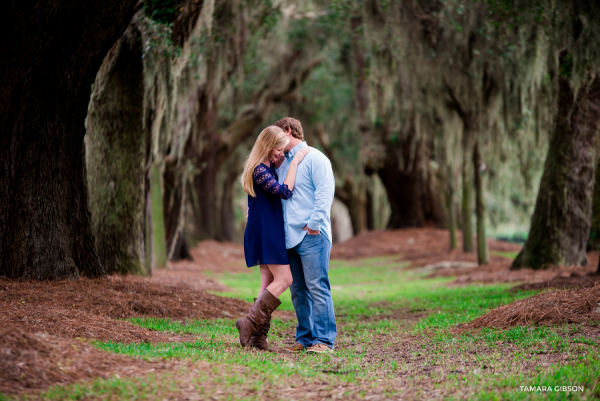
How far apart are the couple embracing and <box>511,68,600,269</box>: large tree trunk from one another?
6022 mm

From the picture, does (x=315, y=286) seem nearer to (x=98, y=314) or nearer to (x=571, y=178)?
(x=98, y=314)

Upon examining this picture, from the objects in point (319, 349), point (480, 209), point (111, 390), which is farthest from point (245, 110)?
point (111, 390)

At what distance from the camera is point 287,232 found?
4.57 meters

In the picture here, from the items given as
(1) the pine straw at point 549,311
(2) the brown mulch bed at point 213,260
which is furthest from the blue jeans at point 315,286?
(2) the brown mulch bed at point 213,260

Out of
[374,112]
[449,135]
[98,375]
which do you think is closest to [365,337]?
[98,375]

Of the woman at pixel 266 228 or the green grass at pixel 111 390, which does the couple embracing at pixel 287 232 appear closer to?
the woman at pixel 266 228

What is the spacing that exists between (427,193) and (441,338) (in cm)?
1533

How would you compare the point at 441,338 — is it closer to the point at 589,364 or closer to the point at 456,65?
the point at 589,364

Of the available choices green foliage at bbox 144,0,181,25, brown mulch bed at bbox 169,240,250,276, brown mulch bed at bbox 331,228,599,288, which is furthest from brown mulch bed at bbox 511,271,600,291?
brown mulch bed at bbox 169,240,250,276

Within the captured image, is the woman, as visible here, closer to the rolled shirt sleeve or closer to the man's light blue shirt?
the man's light blue shirt

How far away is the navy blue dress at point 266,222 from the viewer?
177 inches

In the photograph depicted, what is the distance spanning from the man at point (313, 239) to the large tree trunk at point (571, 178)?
6.00 metres

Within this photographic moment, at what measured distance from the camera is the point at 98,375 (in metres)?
3.20

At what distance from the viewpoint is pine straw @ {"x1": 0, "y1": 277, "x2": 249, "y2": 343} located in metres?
4.52
